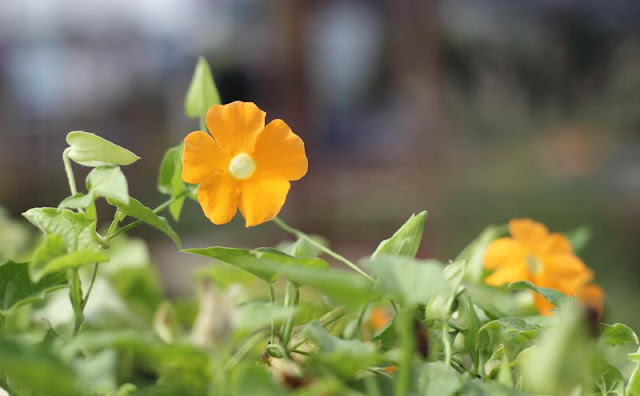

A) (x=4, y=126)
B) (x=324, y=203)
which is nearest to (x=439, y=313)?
(x=324, y=203)

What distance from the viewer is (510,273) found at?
60 cm

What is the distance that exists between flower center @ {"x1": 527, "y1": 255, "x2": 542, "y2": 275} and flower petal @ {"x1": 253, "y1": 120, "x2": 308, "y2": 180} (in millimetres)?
221

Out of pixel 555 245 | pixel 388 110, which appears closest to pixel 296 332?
pixel 555 245

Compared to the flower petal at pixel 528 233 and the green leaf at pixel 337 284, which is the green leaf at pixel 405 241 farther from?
the flower petal at pixel 528 233

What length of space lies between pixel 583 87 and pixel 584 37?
0.30m

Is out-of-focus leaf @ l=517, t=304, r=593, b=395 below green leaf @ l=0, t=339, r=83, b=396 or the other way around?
the other way around

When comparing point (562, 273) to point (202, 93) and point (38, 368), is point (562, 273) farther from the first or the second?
point (38, 368)

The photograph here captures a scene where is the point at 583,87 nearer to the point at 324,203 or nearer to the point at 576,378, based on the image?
the point at 324,203

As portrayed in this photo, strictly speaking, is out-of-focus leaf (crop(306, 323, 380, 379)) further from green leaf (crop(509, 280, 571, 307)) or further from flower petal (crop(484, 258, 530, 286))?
flower petal (crop(484, 258, 530, 286))

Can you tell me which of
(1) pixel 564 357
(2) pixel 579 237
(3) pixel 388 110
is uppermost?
(1) pixel 564 357

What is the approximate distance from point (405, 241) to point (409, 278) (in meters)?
0.11

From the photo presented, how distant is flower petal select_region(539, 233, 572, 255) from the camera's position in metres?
0.62

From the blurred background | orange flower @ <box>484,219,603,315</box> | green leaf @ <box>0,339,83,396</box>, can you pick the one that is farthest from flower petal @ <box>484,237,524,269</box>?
the blurred background

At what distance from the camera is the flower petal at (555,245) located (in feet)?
2.05
